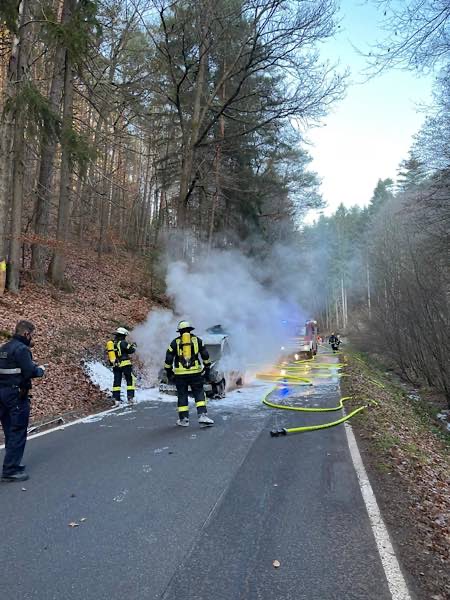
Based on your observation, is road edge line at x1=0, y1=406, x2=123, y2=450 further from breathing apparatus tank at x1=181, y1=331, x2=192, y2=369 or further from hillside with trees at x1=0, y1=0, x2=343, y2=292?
hillside with trees at x1=0, y1=0, x2=343, y2=292

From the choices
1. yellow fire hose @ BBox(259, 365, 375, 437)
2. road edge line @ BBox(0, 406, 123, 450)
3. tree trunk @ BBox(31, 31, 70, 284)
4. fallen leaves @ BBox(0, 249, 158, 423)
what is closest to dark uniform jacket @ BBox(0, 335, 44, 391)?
road edge line @ BBox(0, 406, 123, 450)

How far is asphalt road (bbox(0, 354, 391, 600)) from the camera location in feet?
10.9

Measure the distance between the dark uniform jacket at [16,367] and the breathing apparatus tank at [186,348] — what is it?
3416 mm

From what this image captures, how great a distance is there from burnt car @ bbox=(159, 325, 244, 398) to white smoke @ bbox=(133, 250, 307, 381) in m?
0.41

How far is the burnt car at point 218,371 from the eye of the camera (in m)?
12.1

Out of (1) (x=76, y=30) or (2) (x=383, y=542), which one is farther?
(1) (x=76, y=30)

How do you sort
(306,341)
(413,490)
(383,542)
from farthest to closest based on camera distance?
1. (306,341)
2. (413,490)
3. (383,542)

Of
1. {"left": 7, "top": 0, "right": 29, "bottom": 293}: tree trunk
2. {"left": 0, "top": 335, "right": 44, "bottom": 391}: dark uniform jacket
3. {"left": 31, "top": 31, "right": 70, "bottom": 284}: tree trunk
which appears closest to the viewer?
{"left": 0, "top": 335, "right": 44, "bottom": 391}: dark uniform jacket

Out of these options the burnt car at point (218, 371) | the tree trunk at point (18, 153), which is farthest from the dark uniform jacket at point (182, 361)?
the tree trunk at point (18, 153)

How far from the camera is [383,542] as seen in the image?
13.3 ft

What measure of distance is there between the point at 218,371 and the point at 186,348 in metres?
3.63

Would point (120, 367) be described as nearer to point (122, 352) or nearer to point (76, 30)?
point (122, 352)

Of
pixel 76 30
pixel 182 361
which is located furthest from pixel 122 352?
pixel 76 30

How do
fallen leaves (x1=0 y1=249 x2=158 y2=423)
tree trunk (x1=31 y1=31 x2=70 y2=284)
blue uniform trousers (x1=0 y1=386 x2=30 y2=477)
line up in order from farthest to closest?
tree trunk (x1=31 y1=31 x2=70 y2=284), fallen leaves (x1=0 y1=249 x2=158 y2=423), blue uniform trousers (x1=0 y1=386 x2=30 y2=477)
